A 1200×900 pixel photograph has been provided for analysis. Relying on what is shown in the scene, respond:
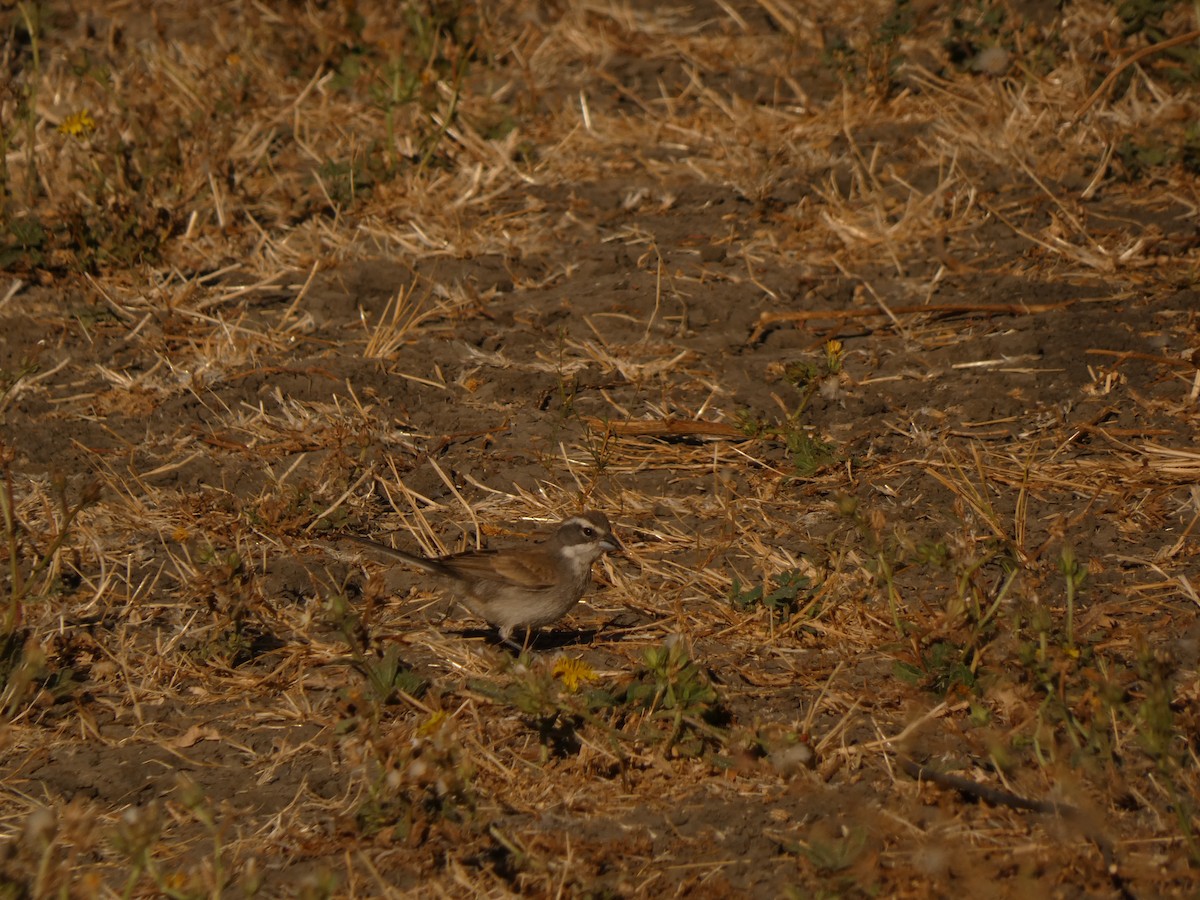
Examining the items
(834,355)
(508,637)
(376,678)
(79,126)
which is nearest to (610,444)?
(834,355)

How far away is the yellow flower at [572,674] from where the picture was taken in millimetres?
4832

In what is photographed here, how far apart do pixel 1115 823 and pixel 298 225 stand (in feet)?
19.7

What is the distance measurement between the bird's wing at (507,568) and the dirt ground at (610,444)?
0.97 ft

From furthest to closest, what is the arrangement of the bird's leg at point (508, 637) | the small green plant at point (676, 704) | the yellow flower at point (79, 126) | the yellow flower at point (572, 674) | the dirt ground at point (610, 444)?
the yellow flower at point (79, 126)
the bird's leg at point (508, 637)
the yellow flower at point (572, 674)
the small green plant at point (676, 704)
the dirt ground at point (610, 444)

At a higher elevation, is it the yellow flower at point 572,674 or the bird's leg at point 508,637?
the yellow flower at point 572,674

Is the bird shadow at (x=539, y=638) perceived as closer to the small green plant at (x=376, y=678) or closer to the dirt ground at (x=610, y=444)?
the dirt ground at (x=610, y=444)

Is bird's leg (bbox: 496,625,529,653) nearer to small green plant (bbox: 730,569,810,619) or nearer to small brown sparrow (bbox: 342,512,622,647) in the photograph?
small brown sparrow (bbox: 342,512,622,647)

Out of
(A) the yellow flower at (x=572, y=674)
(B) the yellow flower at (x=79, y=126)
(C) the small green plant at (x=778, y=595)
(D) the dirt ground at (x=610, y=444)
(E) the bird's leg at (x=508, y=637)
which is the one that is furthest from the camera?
(B) the yellow flower at (x=79, y=126)

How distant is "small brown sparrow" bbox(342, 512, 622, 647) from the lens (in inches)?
215

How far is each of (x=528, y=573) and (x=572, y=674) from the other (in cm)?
66

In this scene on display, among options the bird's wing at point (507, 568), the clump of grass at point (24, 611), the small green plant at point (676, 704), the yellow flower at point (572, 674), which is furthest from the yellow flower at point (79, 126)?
the small green plant at point (676, 704)

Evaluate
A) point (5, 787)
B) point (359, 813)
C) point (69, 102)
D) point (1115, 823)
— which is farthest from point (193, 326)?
point (1115, 823)

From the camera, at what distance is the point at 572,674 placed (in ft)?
16.0

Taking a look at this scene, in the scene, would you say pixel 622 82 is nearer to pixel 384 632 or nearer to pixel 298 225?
pixel 298 225
